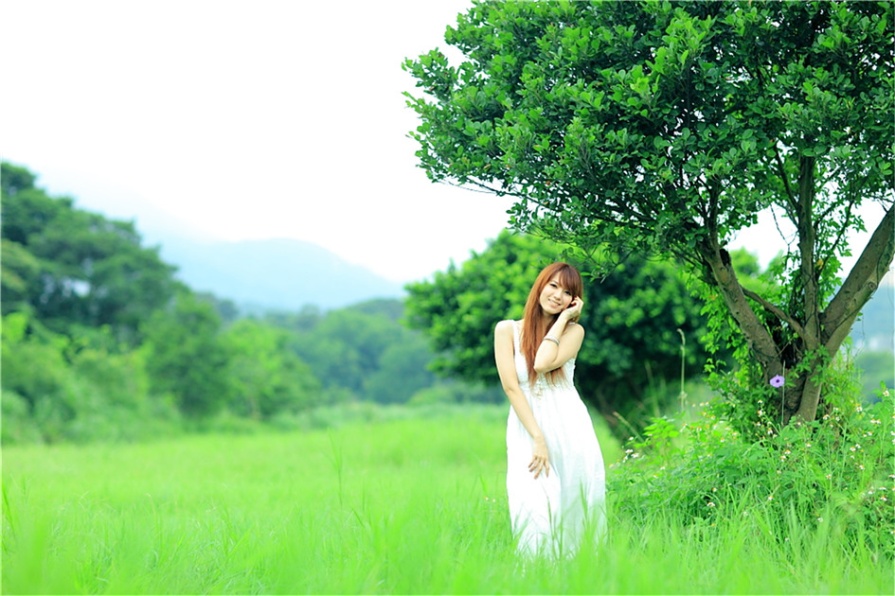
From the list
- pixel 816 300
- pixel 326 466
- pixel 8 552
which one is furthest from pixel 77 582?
pixel 326 466

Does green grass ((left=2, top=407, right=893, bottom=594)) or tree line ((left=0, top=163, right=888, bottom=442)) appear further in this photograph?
tree line ((left=0, top=163, right=888, bottom=442))

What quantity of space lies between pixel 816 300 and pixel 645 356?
634 cm

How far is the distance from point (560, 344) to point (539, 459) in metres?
0.72

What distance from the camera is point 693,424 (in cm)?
634

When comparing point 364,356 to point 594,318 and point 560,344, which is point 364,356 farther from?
point 560,344

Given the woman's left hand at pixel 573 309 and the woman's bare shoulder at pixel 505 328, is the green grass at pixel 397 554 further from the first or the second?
the woman's left hand at pixel 573 309

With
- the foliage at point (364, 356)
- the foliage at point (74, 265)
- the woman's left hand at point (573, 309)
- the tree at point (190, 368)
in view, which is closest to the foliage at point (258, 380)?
the tree at point (190, 368)

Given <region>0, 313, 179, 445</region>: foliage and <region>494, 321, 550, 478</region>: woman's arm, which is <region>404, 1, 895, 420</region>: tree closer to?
<region>494, 321, 550, 478</region>: woman's arm

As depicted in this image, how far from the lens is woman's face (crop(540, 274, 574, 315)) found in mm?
5070

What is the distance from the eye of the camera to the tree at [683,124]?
493 cm

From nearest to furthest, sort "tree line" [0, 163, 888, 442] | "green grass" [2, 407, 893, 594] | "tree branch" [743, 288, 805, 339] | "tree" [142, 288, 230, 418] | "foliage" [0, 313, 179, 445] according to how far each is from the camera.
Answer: "green grass" [2, 407, 893, 594], "tree branch" [743, 288, 805, 339], "tree line" [0, 163, 888, 442], "foliage" [0, 313, 179, 445], "tree" [142, 288, 230, 418]

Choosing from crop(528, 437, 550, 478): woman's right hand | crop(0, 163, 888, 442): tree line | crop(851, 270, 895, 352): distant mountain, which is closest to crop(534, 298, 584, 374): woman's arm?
crop(528, 437, 550, 478): woman's right hand

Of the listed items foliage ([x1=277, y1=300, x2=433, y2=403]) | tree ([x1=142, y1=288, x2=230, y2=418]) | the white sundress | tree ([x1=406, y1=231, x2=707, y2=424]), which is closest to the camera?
the white sundress

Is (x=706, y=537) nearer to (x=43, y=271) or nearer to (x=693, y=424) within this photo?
(x=693, y=424)
